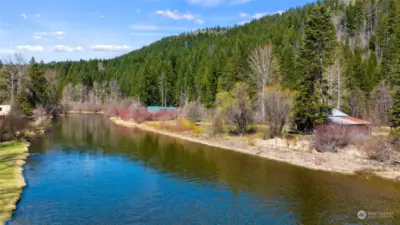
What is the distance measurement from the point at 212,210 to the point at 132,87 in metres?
89.7

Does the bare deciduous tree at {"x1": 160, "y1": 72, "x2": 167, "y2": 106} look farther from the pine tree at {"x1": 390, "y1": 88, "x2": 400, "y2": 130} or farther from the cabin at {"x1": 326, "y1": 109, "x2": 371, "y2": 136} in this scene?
the pine tree at {"x1": 390, "y1": 88, "x2": 400, "y2": 130}

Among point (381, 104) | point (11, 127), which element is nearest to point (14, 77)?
point (11, 127)

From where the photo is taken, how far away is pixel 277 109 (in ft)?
131

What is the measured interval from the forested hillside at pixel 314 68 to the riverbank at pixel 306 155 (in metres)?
5.43

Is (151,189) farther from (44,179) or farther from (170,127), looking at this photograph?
(170,127)

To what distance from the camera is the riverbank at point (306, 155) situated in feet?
91.4

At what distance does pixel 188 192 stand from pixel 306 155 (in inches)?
612

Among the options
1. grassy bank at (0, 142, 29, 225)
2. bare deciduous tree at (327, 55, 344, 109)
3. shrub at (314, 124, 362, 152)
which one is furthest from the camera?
bare deciduous tree at (327, 55, 344, 109)

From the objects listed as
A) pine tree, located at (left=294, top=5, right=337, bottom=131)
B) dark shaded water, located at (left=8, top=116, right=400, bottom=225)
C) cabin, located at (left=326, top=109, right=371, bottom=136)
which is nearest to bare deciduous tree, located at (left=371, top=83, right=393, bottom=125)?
cabin, located at (left=326, top=109, right=371, bottom=136)

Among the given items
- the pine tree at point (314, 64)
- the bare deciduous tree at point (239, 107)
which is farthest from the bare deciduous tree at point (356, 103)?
the bare deciduous tree at point (239, 107)

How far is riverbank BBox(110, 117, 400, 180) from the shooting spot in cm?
2784

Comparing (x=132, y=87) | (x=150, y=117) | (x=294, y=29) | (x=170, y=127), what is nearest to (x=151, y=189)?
(x=170, y=127)

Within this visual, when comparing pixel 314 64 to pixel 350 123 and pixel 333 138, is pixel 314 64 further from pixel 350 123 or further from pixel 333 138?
pixel 333 138

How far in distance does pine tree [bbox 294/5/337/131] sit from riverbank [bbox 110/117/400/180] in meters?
Answer: 4.56
